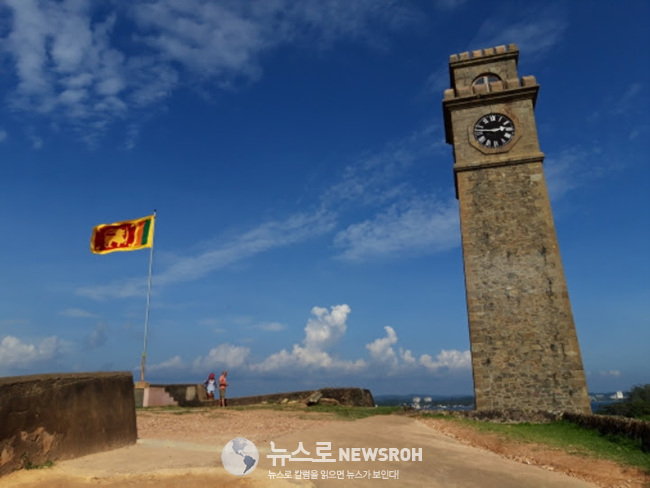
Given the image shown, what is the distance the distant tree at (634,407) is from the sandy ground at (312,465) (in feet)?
33.0

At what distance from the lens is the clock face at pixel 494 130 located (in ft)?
62.9

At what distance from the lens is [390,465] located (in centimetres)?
641

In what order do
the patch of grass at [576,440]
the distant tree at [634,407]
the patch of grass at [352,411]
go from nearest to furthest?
1. the patch of grass at [576,440]
2. the patch of grass at [352,411]
3. the distant tree at [634,407]

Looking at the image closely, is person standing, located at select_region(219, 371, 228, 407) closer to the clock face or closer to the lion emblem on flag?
the lion emblem on flag

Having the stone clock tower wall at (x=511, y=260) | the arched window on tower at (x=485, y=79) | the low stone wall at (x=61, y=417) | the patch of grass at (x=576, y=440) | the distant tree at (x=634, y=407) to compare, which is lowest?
the distant tree at (x=634, y=407)

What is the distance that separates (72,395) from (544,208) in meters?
17.4

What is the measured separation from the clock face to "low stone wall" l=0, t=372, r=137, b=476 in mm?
17088

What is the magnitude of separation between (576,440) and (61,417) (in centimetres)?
1114

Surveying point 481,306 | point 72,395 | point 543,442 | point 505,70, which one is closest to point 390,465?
point 72,395

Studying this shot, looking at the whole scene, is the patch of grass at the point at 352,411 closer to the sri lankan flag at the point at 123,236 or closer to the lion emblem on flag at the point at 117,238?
the sri lankan flag at the point at 123,236

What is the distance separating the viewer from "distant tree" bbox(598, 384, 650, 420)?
2591cm

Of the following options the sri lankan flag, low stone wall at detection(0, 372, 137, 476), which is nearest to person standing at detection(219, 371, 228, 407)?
the sri lankan flag

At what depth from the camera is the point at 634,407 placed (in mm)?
27578

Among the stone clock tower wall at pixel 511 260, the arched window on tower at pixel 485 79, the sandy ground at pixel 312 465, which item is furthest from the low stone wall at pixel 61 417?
the arched window on tower at pixel 485 79
